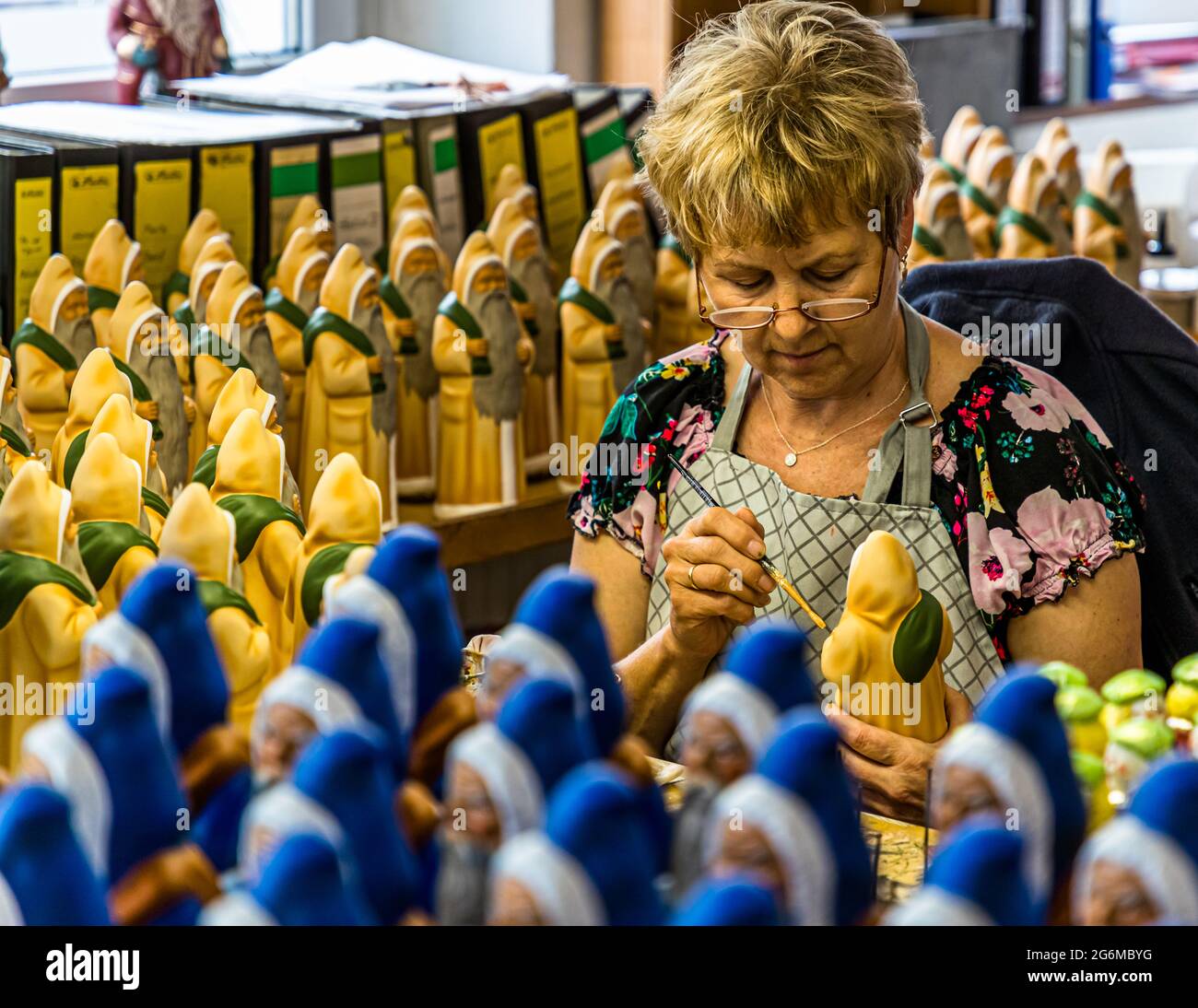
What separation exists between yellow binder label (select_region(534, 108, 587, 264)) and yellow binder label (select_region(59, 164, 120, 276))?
0.89 meters

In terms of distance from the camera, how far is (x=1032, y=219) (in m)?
3.15

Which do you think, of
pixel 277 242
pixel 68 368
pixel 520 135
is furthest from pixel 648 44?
pixel 68 368

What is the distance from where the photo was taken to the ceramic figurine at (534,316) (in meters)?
2.68

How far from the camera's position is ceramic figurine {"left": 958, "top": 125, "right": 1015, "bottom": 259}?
10.7 ft

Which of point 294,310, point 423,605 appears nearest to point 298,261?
point 294,310

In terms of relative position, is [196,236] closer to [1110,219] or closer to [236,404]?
[236,404]

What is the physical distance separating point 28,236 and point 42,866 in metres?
1.74

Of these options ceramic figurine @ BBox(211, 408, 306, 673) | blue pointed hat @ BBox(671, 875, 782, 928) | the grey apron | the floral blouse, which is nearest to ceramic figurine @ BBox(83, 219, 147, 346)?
ceramic figurine @ BBox(211, 408, 306, 673)

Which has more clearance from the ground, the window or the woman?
the window

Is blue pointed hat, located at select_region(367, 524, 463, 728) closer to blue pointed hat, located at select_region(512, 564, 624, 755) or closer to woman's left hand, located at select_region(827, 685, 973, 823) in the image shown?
blue pointed hat, located at select_region(512, 564, 624, 755)

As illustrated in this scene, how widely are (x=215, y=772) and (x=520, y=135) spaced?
229 cm

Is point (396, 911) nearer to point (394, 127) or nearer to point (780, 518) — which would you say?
point (780, 518)

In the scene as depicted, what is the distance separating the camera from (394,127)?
9.37 feet

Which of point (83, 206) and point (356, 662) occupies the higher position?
point (83, 206)
